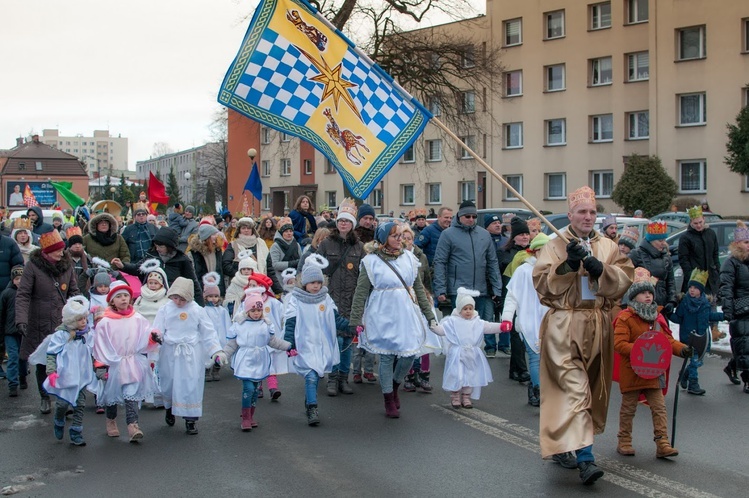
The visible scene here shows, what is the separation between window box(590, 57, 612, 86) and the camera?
46531 millimetres

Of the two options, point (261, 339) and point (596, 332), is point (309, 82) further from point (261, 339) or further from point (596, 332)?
point (596, 332)

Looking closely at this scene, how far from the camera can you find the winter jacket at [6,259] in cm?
1122

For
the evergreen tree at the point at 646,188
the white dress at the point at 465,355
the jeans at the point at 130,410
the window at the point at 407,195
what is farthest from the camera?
the window at the point at 407,195

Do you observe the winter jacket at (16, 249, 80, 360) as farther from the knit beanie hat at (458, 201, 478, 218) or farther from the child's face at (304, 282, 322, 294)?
the knit beanie hat at (458, 201, 478, 218)

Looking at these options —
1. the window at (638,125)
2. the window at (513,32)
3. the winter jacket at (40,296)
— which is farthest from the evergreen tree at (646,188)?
the winter jacket at (40,296)

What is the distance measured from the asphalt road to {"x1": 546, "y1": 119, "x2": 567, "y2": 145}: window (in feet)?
131

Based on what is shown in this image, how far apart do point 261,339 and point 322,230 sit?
2.71m

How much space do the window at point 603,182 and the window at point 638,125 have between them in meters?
2.15

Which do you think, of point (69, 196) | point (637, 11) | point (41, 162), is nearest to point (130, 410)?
point (69, 196)

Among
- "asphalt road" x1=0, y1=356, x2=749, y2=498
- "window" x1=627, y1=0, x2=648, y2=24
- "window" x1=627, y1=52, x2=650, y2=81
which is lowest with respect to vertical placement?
"asphalt road" x1=0, y1=356, x2=749, y2=498

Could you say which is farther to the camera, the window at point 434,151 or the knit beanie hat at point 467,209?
the window at point 434,151

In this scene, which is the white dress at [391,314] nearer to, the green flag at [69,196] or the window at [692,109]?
the green flag at [69,196]

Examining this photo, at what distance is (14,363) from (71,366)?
8.42 feet

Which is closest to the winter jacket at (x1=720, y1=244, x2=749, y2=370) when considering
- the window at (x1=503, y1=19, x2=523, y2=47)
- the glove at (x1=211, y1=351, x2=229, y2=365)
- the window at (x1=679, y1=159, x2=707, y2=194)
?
the glove at (x1=211, y1=351, x2=229, y2=365)
